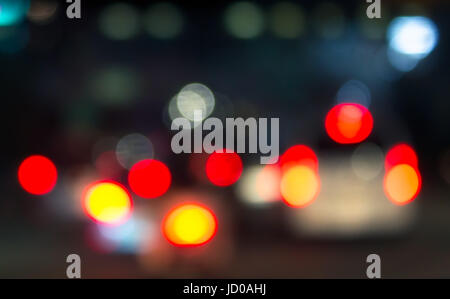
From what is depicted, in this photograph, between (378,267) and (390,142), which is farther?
(390,142)

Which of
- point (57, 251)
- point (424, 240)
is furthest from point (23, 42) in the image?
point (424, 240)

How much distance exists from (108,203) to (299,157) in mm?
2425

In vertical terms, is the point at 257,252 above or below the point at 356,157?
below

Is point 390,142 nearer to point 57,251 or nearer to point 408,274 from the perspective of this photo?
point 408,274

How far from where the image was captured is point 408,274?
A: 584 cm

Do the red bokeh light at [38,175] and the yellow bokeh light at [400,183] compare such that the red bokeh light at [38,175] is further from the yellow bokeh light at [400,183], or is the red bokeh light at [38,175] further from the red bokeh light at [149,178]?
the yellow bokeh light at [400,183]

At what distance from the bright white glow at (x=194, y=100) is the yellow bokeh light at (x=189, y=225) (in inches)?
40.4

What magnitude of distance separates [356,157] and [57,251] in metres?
3.31

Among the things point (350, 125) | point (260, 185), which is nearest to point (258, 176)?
point (260, 185)

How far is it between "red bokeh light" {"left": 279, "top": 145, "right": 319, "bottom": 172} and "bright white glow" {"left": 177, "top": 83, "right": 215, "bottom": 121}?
2.04 metres

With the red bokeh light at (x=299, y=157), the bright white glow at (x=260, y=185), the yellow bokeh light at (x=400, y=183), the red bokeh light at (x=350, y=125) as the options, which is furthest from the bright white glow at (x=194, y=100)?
the yellow bokeh light at (x=400, y=183)

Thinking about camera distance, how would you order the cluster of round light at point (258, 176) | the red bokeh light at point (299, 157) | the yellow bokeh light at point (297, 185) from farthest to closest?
the red bokeh light at point (299, 157) < the yellow bokeh light at point (297, 185) < the cluster of round light at point (258, 176)

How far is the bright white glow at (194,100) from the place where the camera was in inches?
215
